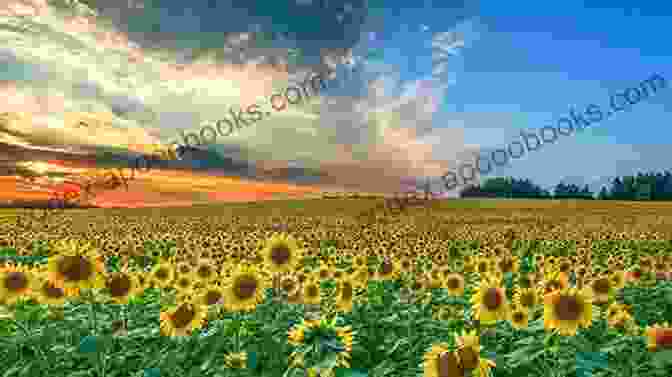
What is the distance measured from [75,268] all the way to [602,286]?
6840 millimetres

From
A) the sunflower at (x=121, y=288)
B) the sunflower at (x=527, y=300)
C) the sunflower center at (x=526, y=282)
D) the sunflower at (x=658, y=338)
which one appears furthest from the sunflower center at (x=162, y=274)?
the sunflower at (x=658, y=338)

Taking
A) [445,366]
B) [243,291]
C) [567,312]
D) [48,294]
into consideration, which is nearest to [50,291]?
[48,294]

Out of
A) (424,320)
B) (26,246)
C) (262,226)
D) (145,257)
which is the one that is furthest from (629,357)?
(262,226)

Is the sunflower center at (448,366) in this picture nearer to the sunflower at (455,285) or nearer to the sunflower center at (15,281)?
the sunflower at (455,285)

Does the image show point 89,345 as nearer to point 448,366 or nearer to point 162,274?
point 448,366

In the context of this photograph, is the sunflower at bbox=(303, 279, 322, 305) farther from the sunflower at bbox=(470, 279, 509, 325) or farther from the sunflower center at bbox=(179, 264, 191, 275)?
the sunflower center at bbox=(179, 264, 191, 275)

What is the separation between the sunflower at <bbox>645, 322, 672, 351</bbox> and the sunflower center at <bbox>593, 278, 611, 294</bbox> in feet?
9.02

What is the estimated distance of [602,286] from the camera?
7371 mm

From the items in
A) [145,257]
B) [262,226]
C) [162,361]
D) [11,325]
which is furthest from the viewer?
[262,226]

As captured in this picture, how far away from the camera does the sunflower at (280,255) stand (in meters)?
7.54

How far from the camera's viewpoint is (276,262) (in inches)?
298

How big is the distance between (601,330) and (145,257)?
19.0m

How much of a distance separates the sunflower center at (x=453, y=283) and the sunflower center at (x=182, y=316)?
447 cm

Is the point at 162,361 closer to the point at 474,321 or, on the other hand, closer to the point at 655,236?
the point at 474,321
